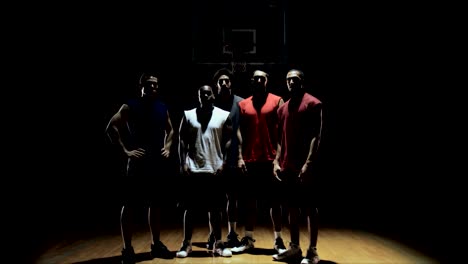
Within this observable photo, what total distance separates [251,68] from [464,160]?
3.29 m

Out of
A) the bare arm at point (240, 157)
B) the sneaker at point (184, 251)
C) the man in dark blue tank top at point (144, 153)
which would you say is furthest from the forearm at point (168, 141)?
the sneaker at point (184, 251)

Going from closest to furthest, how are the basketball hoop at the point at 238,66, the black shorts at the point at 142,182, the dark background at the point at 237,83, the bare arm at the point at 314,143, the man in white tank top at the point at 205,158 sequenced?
the bare arm at the point at 314,143 → the black shorts at the point at 142,182 → the man in white tank top at the point at 205,158 → the basketball hoop at the point at 238,66 → the dark background at the point at 237,83

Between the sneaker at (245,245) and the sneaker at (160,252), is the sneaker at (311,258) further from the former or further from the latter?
the sneaker at (160,252)

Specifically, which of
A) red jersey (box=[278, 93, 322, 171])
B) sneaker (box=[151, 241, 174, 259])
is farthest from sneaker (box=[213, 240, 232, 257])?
red jersey (box=[278, 93, 322, 171])

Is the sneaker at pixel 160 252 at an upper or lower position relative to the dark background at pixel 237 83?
lower

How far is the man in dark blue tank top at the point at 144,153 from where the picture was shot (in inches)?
121

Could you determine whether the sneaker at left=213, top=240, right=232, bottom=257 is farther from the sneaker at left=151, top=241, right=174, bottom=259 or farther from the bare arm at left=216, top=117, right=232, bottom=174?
the bare arm at left=216, top=117, right=232, bottom=174

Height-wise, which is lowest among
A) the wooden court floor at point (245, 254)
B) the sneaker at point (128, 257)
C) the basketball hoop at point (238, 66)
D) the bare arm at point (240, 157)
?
the wooden court floor at point (245, 254)

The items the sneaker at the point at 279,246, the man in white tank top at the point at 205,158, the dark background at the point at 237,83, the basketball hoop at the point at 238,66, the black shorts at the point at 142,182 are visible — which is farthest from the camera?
the dark background at the point at 237,83

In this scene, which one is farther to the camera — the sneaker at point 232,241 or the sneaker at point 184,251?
the sneaker at point 232,241

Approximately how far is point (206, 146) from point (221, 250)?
87 centimetres

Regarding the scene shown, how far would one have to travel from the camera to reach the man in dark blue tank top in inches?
121

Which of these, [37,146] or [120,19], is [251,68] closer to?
[120,19]

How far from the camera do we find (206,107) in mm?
3258
